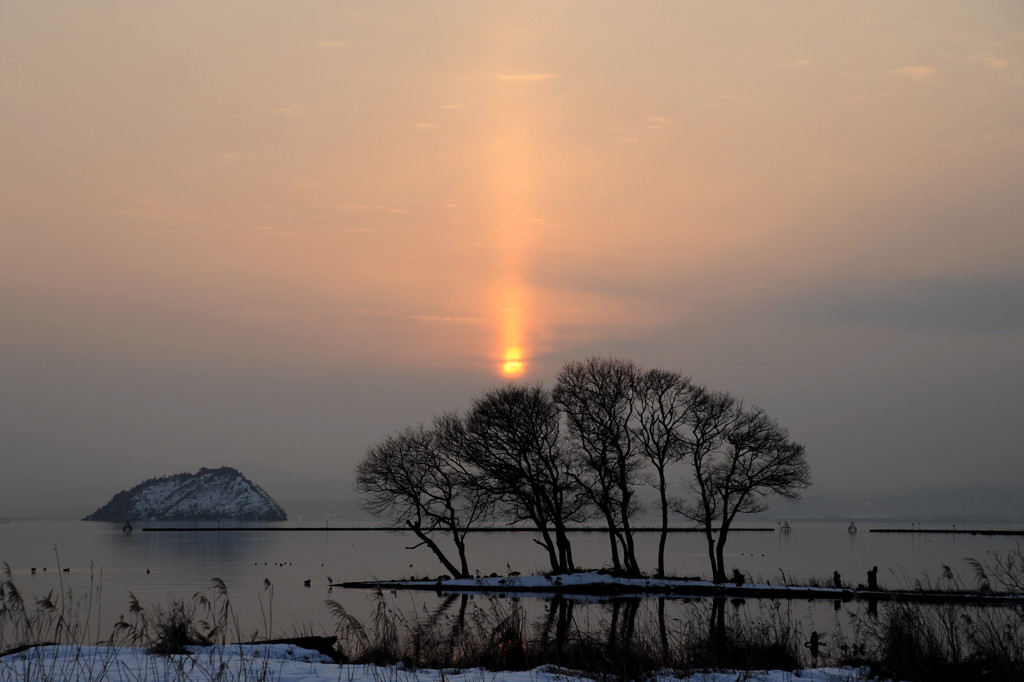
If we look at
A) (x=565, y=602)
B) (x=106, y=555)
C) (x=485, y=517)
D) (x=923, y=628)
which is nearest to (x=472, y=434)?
(x=485, y=517)

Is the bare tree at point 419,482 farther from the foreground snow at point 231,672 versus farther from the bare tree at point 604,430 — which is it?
the foreground snow at point 231,672

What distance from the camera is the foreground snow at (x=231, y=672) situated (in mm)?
12453

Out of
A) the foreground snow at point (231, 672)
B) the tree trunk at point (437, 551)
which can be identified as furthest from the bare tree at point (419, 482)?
the foreground snow at point (231, 672)

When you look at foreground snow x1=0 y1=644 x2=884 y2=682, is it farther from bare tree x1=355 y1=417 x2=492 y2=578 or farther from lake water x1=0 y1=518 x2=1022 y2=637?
bare tree x1=355 y1=417 x2=492 y2=578

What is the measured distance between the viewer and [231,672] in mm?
13234

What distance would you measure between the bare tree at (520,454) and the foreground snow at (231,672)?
43086mm

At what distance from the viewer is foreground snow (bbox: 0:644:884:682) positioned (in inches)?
490

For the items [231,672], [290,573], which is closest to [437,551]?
[290,573]

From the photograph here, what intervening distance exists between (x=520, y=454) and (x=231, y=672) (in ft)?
151

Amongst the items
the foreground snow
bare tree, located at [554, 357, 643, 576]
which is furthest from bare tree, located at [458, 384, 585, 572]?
the foreground snow

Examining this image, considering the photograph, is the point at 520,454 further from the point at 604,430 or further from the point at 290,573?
the point at 290,573

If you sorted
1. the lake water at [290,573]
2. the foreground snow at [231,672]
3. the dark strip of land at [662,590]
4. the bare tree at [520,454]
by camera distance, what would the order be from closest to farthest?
the foreground snow at [231,672] < the lake water at [290,573] < the dark strip of land at [662,590] < the bare tree at [520,454]

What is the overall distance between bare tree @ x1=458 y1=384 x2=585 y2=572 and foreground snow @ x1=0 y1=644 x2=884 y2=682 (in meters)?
43.1

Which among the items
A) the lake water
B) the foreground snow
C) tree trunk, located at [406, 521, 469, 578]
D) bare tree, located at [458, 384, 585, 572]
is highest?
bare tree, located at [458, 384, 585, 572]
